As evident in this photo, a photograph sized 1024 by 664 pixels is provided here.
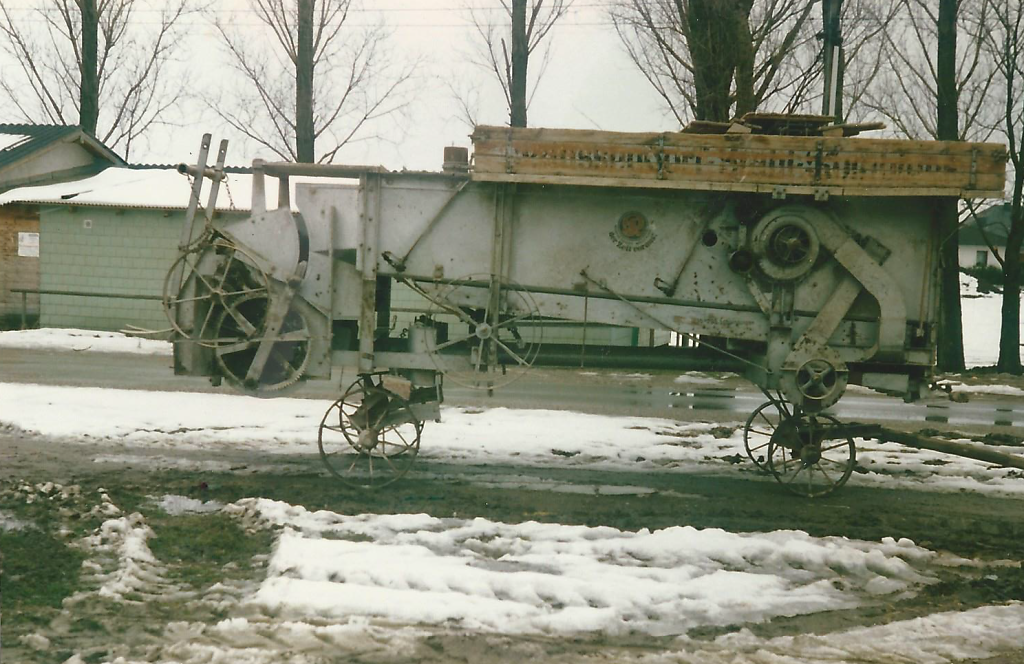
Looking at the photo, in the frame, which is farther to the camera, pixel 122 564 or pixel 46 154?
pixel 46 154

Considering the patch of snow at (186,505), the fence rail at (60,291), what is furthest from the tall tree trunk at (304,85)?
the patch of snow at (186,505)

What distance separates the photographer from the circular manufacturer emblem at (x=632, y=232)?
9.25 meters

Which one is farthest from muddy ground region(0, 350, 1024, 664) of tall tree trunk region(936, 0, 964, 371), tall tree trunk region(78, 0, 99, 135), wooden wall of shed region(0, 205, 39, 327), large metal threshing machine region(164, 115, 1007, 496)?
tall tree trunk region(78, 0, 99, 135)

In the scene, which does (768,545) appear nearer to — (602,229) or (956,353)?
(602,229)

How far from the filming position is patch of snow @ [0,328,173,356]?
20438 millimetres

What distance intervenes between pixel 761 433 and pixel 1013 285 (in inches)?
524

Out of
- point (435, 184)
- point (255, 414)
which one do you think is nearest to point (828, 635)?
point (435, 184)

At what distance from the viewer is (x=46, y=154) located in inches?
1038

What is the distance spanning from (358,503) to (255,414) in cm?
461

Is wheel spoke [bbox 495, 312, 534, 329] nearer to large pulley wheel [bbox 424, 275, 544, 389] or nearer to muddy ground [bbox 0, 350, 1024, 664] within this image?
large pulley wheel [bbox 424, 275, 544, 389]

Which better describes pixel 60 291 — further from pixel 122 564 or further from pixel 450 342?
pixel 122 564

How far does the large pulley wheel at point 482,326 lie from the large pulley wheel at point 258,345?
1.33m

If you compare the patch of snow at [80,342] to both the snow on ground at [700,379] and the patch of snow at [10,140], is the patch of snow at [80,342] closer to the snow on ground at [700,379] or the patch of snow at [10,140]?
the patch of snow at [10,140]

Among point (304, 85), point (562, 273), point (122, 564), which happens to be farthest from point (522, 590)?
point (304, 85)
